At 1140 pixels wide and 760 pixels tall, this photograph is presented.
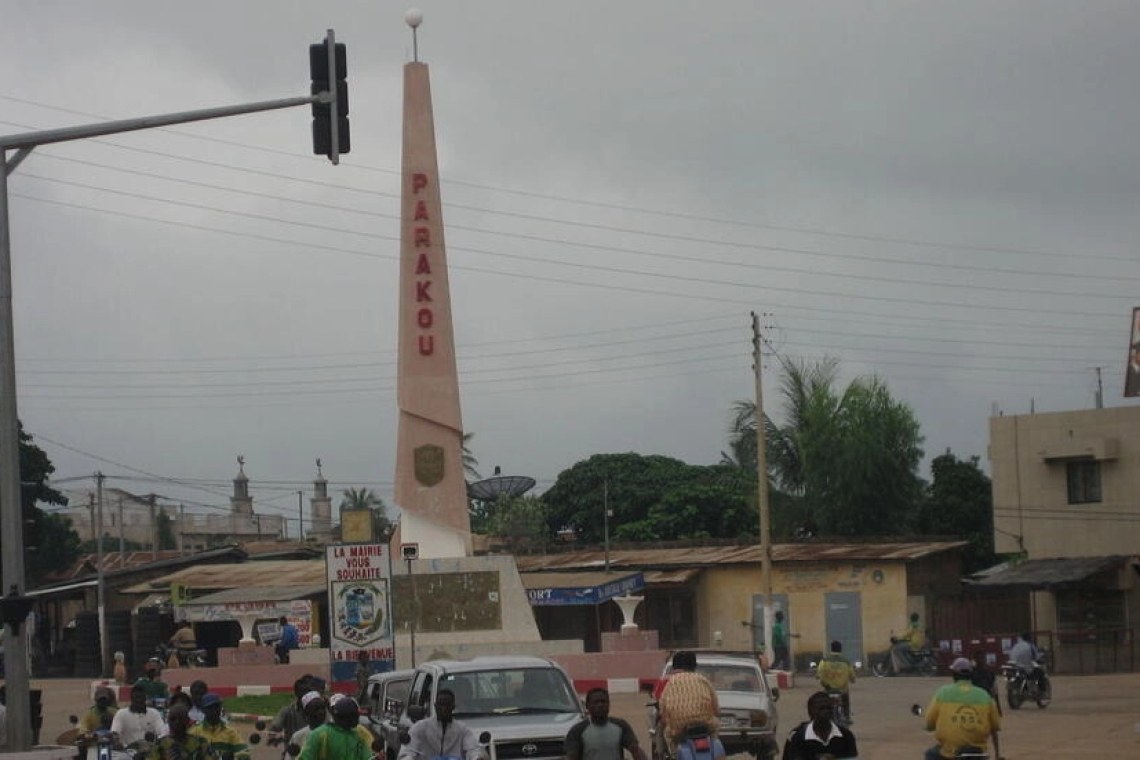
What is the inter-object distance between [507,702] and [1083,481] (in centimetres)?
3403

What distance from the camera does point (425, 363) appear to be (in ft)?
135

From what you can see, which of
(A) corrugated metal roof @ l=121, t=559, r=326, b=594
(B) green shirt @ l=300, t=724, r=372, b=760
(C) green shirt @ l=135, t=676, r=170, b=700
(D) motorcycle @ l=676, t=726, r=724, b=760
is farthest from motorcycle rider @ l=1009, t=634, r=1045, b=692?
(A) corrugated metal roof @ l=121, t=559, r=326, b=594

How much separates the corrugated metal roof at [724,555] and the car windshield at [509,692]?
34246 mm

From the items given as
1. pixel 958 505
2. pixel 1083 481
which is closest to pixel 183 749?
pixel 1083 481

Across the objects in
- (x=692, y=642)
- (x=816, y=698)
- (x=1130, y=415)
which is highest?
(x=1130, y=415)

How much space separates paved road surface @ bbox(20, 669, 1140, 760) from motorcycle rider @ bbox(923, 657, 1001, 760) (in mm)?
8902

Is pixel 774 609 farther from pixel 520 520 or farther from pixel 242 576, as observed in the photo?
pixel 520 520

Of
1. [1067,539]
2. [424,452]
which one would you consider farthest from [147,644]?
[1067,539]

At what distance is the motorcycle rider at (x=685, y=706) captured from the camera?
45.5ft

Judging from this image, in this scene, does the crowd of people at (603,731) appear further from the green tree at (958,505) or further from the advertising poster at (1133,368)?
the green tree at (958,505)


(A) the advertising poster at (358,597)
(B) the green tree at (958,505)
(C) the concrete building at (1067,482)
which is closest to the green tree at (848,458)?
(B) the green tree at (958,505)

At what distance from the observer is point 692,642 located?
5606 cm

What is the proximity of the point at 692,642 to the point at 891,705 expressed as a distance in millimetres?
23334

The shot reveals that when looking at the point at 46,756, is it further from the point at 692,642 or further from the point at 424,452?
the point at 692,642
